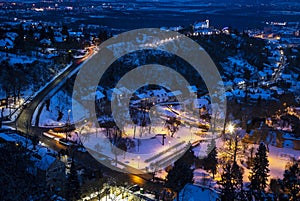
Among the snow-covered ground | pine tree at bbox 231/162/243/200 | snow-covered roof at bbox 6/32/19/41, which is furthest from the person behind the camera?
snow-covered roof at bbox 6/32/19/41

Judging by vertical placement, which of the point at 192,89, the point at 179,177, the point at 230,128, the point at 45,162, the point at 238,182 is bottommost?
the point at 230,128

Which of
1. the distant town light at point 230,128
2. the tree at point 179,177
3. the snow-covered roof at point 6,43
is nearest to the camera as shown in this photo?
the tree at point 179,177

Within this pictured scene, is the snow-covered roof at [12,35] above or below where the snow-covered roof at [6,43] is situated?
above

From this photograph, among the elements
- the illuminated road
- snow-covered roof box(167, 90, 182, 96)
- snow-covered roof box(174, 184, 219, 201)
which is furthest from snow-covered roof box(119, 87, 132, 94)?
snow-covered roof box(174, 184, 219, 201)

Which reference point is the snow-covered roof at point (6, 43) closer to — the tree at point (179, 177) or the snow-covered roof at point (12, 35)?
the snow-covered roof at point (12, 35)

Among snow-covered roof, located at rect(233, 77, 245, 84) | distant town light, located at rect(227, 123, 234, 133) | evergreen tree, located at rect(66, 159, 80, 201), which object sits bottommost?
snow-covered roof, located at rect(233, 77, 245, 84)

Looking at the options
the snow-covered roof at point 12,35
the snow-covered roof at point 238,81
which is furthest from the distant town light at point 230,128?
the snow-covered roof at point 12,35

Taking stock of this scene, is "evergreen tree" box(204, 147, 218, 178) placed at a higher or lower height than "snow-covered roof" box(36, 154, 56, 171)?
lower

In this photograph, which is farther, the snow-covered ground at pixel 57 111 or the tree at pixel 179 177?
the snow-covered ground at pixel 57 111

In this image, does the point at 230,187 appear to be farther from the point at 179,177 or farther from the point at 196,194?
the point at 179,177

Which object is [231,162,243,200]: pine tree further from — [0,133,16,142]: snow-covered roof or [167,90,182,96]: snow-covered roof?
[167,90,182,96]: snow-covered roof

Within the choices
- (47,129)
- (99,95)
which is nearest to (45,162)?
(47,129)
